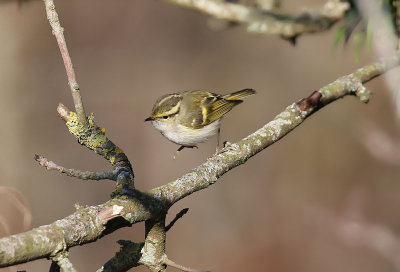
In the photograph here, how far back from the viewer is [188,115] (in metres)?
4.41

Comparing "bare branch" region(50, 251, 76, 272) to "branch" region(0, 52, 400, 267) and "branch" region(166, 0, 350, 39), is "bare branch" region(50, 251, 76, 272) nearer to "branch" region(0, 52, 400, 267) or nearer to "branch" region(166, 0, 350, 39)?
"branch" region(0, 52, 400, 267)

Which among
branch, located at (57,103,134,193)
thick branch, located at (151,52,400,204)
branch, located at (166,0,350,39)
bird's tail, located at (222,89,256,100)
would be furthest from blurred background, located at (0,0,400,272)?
branch, located at (57,103,134,193)

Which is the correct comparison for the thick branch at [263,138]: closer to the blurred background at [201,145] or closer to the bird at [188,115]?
the bird at [188,115]

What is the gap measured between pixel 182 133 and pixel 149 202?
2.40m

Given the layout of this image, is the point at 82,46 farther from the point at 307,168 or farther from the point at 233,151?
the point at 233,151

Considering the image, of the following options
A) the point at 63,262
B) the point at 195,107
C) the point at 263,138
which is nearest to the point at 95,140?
Answer: the point at 263,138

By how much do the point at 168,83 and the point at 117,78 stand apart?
2.12 ft

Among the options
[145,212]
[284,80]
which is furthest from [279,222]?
[145,212]

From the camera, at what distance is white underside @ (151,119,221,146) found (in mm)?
4281

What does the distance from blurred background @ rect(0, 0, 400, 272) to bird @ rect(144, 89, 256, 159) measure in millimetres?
2044

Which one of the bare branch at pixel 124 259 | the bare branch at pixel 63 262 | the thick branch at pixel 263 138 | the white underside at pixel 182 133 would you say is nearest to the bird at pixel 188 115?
the white underside at pixel 182 133

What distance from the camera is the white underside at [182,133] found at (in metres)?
4.28

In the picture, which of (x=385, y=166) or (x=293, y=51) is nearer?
(x=385, y=166)

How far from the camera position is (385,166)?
247 inches
